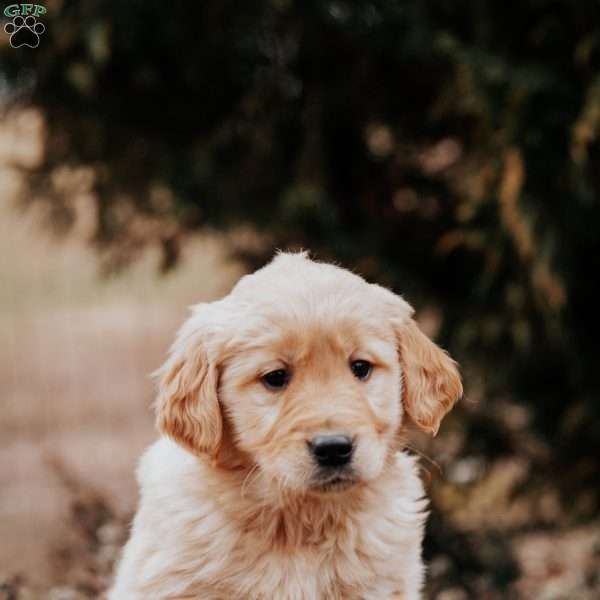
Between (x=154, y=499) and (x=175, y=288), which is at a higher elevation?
(x=175, y=288)

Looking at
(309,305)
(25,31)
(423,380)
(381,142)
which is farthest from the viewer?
(381,142)

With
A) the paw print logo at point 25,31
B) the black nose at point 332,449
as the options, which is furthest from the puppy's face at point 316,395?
the paw print logo at point 25,31

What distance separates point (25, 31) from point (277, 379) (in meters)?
3.12

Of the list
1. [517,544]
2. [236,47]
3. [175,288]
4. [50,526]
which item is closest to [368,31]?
[236,47]

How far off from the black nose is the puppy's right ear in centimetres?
35

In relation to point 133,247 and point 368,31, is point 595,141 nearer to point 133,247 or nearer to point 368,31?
point 368,31

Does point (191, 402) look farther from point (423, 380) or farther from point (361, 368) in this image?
point (423, 380)

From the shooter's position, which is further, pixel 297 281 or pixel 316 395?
pixel 297 281

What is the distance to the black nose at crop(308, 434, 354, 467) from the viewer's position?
127 inches

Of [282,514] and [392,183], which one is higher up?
[392,183]

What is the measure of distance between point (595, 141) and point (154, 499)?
10.6ft

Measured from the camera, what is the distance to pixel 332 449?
324 centimetres

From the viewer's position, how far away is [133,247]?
6.53 metres

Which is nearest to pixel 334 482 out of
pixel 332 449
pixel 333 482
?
pixel 333 482
